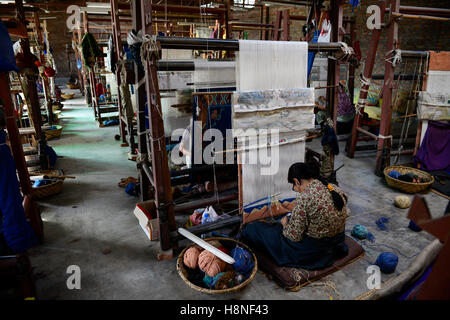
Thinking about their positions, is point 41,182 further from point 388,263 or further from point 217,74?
point 388,263

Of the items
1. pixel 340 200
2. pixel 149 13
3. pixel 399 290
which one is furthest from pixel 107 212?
pixel 399 290

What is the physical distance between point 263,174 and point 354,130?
13.2 ft

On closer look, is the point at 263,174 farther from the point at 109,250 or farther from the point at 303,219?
the point at 109,250

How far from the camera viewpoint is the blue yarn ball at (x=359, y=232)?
11.9 feet

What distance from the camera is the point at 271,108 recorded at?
3.35 meters

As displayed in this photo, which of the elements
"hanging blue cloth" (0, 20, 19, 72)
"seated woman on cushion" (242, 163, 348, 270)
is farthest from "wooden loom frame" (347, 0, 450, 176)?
"hanging blue cloth" (0, 20, 19, 72)

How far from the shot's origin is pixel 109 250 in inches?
137

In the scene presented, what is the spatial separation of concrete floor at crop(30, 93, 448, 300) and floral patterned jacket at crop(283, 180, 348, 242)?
1.76ft

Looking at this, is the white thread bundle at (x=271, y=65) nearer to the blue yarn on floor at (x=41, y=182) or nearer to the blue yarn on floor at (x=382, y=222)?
the blue yarn on floor at (x=382, y=222)

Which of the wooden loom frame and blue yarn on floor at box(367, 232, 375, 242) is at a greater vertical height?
the wooden loom frame

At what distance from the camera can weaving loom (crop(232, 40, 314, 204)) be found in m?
3.15

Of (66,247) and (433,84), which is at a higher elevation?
(433,84)

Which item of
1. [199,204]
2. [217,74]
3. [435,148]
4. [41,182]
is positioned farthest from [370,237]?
[41,182]

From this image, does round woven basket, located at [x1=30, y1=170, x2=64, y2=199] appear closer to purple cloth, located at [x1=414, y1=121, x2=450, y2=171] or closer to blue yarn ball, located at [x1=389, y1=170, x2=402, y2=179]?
blue yarn ball, located at [x1=389, y1=170, x2=402, y2=179]
